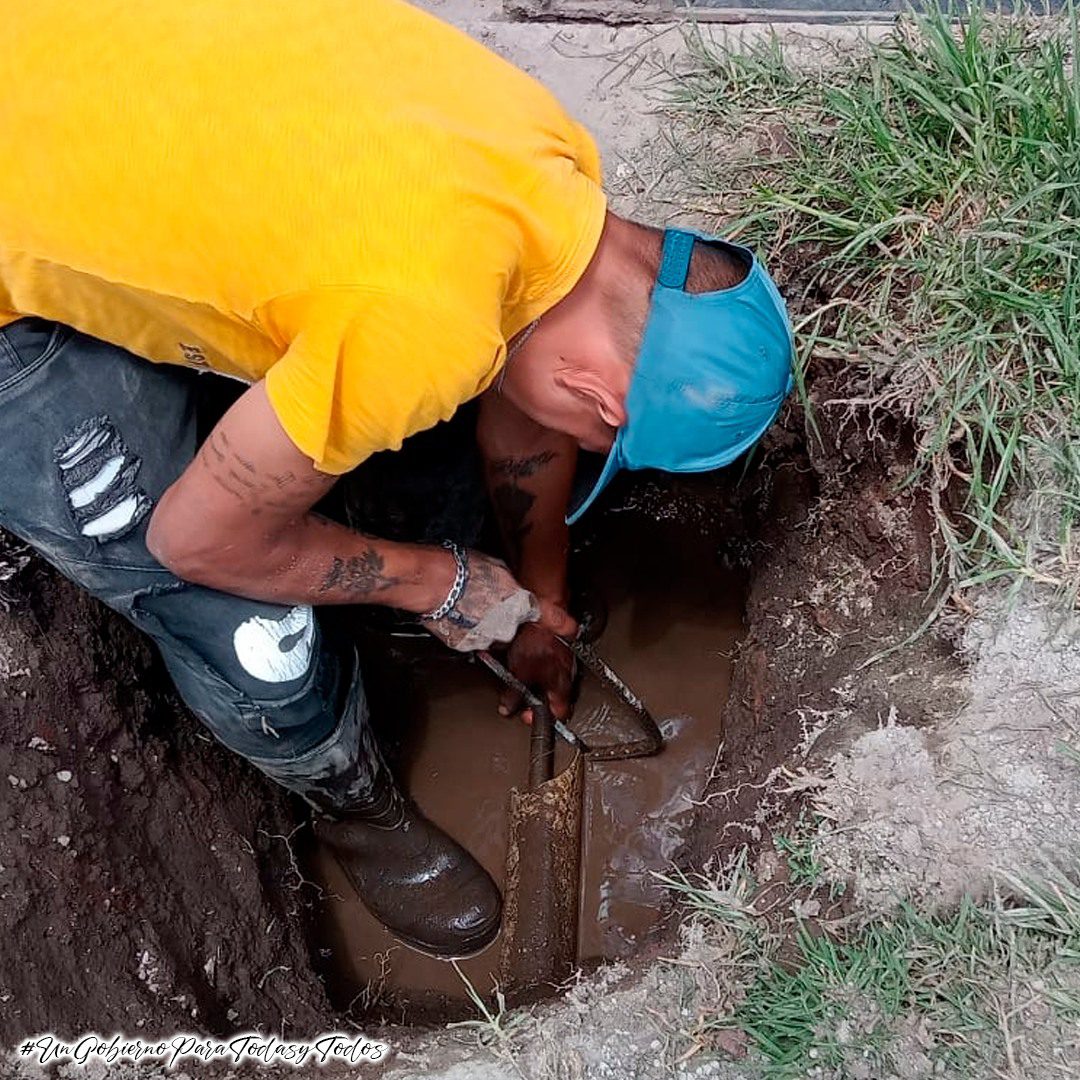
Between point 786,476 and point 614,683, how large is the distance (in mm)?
652

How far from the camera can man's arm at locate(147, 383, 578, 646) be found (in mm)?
1301

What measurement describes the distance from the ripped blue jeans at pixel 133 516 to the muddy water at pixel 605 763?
822 millimetres

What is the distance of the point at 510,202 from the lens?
1.23 metres

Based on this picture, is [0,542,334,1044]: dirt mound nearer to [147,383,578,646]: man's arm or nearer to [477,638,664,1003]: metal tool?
[477,638,664,1003]: metal tool

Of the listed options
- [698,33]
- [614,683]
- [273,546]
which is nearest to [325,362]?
[273,546]

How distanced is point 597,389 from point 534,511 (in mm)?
749

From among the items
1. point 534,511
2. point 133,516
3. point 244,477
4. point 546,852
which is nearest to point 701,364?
point 244,477

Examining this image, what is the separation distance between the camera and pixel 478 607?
73.4 inches

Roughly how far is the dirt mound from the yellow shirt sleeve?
106cm

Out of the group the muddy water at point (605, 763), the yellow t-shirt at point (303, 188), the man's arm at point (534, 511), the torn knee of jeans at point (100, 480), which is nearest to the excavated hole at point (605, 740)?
the muddy water at point (605, 763)

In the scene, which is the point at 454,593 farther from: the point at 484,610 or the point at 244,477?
the point at 244,477

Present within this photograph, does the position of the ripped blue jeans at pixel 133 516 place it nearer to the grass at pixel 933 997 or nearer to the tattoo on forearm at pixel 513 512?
the tattoo on forearm at pixel 513 512

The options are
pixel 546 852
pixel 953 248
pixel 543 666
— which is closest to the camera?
pixel 953 248

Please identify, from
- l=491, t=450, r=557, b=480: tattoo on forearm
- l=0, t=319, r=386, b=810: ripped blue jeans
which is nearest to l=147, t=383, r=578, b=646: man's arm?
l=0, t=319, r=386, b=810: ripped blue jeans
